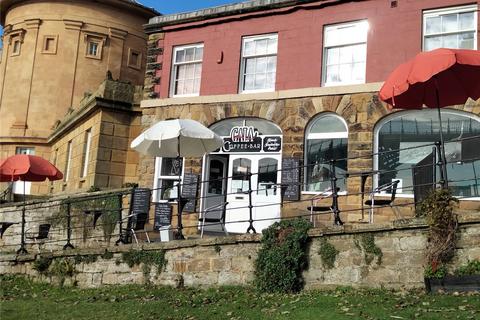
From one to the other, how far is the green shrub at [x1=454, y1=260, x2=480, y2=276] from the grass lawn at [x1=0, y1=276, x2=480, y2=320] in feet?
1.34

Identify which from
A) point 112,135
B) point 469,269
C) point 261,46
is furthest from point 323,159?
point 112,135

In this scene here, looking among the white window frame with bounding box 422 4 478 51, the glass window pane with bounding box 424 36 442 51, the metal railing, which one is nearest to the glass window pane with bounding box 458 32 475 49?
the white window frame with bounding box 422 4 478 51

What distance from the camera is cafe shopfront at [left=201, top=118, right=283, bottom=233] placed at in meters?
15.0

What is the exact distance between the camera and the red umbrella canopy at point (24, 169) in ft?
53.7

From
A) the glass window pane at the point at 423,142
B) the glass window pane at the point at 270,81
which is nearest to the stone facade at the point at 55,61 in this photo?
the glass window pane at the point at 270,81

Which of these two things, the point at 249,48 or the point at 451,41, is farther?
the point at 249,48

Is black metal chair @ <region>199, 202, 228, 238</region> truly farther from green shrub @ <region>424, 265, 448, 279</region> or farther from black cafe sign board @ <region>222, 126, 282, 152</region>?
green shrub @ <region>424, 265, 448, 279</region>

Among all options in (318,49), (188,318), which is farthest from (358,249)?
(318,49)

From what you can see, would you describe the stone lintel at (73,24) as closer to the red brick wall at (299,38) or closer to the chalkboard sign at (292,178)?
the red brick wall at (299,38)

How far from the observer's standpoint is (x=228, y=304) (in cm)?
835

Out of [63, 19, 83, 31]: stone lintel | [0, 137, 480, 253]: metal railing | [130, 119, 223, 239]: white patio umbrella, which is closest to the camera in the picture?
[130, 119, 223, 239]: white patio umbrella

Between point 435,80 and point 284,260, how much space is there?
3.74m

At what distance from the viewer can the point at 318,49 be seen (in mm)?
14922

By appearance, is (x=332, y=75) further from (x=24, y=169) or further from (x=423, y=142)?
(x=24, y=169)
